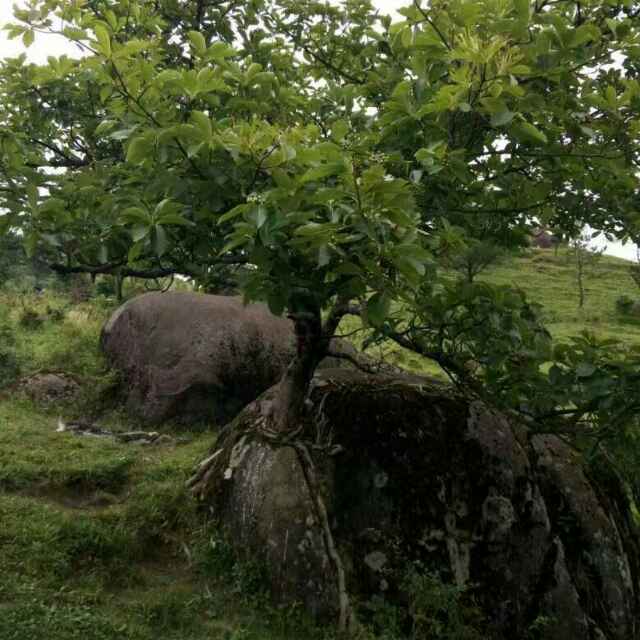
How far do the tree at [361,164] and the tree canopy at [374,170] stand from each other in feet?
0.06

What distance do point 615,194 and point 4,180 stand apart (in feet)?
17.8

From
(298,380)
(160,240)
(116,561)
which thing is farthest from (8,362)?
(160,240)

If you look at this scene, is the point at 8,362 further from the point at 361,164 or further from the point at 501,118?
the point at 501,118

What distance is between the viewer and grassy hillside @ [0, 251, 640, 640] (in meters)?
6.14

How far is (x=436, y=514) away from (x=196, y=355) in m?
6.54

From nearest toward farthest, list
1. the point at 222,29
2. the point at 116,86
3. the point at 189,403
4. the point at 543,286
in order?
the point at 116,86 < the point at 222,29 < the point at 189,403 < the point at 543,286

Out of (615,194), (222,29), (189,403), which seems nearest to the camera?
(615,194)

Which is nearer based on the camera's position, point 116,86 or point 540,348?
point 116,86

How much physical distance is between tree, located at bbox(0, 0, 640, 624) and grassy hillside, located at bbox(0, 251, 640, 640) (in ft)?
5.43

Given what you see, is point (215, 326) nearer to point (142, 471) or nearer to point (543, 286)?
point (142, 471)

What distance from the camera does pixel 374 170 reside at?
358 cm

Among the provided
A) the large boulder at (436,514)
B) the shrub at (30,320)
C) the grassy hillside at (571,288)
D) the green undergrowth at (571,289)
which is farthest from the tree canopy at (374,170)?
the grassy hillside at (571,288)

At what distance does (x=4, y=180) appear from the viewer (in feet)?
17.2

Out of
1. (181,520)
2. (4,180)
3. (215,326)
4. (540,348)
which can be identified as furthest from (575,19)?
(215,326)
